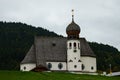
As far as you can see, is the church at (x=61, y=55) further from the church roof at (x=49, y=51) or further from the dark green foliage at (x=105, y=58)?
the dark green foliage at (x=105, y=58)

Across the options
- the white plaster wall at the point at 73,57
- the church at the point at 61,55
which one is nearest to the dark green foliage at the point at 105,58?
the church at the point at 61,55

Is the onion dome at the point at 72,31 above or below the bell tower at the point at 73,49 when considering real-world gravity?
above

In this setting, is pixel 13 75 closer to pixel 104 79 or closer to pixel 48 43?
pixel 104 79

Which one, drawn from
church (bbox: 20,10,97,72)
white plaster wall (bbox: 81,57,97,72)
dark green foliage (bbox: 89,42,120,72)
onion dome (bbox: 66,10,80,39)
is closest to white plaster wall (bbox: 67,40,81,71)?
church (bbox: 20,10,97,72)

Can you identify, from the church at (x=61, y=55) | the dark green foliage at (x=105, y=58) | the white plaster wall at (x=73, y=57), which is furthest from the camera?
the dark green foliage at (x=105, y=58)

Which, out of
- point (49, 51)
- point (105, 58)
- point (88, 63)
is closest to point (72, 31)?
point (49, 51)

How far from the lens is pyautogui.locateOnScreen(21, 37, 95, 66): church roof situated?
93188 millimetres

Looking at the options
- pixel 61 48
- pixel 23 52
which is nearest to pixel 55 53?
pixel 61 48

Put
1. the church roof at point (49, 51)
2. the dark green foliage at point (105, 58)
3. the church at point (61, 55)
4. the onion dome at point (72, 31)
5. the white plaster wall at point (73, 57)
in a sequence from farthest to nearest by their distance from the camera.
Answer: the dark green foliage at point (105, 58)
the onion dome at point (72, 31)
the white plaster wall at point (73, 57)
the church roof at point (49, 51)
the church at point (61, 55)

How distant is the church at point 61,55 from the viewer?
305 feet

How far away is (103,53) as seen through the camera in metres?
181

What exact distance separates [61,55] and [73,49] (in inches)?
111

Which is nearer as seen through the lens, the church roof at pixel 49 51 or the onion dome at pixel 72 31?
the church roof at pixel 49 51

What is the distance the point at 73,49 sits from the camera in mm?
94812
